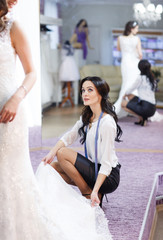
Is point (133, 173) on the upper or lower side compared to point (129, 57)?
lower

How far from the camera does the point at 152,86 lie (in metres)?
5.69

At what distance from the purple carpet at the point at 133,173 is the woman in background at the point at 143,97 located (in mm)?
190

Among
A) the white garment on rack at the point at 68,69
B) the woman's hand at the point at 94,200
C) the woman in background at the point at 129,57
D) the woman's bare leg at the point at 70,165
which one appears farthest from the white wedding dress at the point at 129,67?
the woman's hand at the point at 94,200

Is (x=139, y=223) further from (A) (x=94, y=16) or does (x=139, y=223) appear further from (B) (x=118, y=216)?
(A) (x=94, y=16)

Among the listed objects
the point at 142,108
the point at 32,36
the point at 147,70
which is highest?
the point at 32,36

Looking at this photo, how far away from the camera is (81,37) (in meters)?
5.15

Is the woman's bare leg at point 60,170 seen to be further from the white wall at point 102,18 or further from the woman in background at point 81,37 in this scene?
the woman in background at point 81,37

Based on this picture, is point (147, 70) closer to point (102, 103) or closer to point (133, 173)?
point (133, 173)

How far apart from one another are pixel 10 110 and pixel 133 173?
7.15 ft

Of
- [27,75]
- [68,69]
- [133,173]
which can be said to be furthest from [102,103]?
[68,69]

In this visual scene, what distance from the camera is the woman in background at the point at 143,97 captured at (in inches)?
223

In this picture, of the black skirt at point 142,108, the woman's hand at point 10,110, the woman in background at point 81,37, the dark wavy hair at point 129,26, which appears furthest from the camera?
the dark wavy hair at point 129,26

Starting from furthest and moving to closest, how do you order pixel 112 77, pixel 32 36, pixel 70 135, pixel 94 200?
pixel 112 77 → pixel 32 36 → pixel 70 135 → pixel 94 200

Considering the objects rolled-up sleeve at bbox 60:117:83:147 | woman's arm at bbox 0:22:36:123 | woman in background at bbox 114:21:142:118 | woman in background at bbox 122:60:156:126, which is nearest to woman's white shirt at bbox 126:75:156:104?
woman in background at bbox 122:60:156:126
